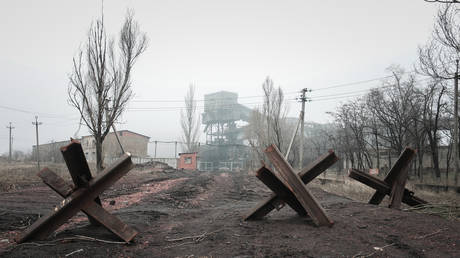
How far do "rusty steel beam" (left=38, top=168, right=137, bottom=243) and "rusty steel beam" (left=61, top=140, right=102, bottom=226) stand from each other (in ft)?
0.64

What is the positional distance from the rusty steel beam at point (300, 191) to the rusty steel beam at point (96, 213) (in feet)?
7.15

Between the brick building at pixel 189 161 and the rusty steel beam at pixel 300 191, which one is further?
the brick building at pixel 189 161

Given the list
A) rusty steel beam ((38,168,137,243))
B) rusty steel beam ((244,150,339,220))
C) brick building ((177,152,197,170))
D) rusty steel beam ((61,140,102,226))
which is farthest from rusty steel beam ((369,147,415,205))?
brick building ((177,152,197,170))

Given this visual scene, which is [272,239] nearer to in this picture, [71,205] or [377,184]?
[71,205]

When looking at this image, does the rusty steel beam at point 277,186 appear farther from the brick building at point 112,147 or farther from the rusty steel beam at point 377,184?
the brick building at point 112,147

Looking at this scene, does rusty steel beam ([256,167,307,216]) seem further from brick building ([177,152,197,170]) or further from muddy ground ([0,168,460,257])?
brick building ([177,152,197,170])

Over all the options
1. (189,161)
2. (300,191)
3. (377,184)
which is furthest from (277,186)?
(189,161)

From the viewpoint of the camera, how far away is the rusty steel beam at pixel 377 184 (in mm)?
5211

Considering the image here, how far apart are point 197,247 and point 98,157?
8.69 meters

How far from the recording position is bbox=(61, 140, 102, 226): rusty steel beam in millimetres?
3201

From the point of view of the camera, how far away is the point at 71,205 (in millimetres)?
3391

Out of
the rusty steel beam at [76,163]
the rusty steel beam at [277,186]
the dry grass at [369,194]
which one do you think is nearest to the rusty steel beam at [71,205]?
the rusty steel beam at [76,163]

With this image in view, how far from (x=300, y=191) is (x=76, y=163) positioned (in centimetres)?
297

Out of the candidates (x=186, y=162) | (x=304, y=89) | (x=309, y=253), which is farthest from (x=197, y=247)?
(x=186, y=162)
